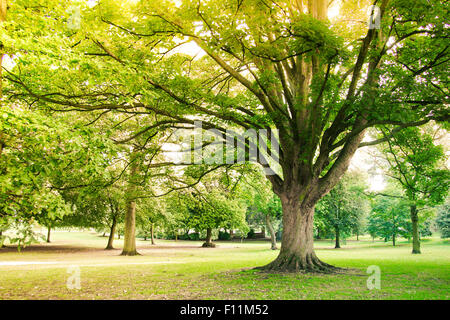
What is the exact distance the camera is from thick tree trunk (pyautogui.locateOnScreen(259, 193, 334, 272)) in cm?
1077

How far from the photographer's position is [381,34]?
989cm

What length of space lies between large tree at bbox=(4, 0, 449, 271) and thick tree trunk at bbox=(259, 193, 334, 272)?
0.12 ft

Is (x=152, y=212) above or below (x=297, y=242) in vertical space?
above

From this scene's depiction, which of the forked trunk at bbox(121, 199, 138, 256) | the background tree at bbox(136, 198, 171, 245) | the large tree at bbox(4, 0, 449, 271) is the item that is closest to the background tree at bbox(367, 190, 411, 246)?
the background tree at bbox(136, 198, 171, 245)

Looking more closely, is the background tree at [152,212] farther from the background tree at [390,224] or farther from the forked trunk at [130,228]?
the background tree at [390,224]

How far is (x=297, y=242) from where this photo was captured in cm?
1088

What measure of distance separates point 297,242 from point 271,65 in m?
6.62

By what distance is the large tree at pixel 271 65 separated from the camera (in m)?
7.15

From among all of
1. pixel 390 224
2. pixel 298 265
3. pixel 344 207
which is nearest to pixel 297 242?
pixel 298 265

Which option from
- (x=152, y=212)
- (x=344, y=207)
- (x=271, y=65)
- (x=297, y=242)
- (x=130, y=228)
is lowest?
(x=130, y=228)

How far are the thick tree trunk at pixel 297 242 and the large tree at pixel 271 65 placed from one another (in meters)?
0.04

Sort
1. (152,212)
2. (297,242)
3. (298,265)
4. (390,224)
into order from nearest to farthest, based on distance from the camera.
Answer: (298,265) → (297,242) → (152,212) → (390,224)

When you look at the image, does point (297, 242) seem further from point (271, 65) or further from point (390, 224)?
point (390, 224)

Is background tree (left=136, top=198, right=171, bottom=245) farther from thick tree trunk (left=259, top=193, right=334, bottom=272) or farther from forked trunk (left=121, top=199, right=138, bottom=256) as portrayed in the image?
thick tree trunk (left=259, top=193, right=334, bottom=272)
